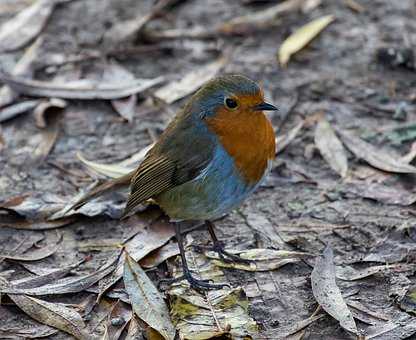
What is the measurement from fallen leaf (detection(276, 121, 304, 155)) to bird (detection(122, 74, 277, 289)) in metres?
1.22

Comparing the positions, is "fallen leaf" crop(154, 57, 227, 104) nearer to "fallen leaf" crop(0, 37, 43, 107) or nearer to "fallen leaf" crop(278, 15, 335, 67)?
"fallen leaf" crop(278, 15, 335, 67)

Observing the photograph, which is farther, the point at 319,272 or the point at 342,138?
the point at 342,138

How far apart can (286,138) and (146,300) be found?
2086mm

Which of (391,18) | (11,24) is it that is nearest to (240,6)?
(391,18)

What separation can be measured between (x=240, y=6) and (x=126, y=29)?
45.5 inches

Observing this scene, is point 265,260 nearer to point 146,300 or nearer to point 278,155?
point 146,300

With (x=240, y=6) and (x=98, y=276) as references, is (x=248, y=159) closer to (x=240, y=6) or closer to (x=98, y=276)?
(x=98, y=276)

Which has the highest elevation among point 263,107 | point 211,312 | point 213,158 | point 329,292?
point 263,107

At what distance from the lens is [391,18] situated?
738cm

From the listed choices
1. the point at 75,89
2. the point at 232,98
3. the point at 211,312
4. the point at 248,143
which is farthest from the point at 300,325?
the point at 75,89

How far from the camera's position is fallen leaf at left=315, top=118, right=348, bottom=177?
5.60m

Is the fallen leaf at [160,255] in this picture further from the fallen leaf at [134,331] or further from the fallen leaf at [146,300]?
the fallen leaf at [134,331]

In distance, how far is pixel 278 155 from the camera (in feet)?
19.0

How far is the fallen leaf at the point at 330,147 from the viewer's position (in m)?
5.60
